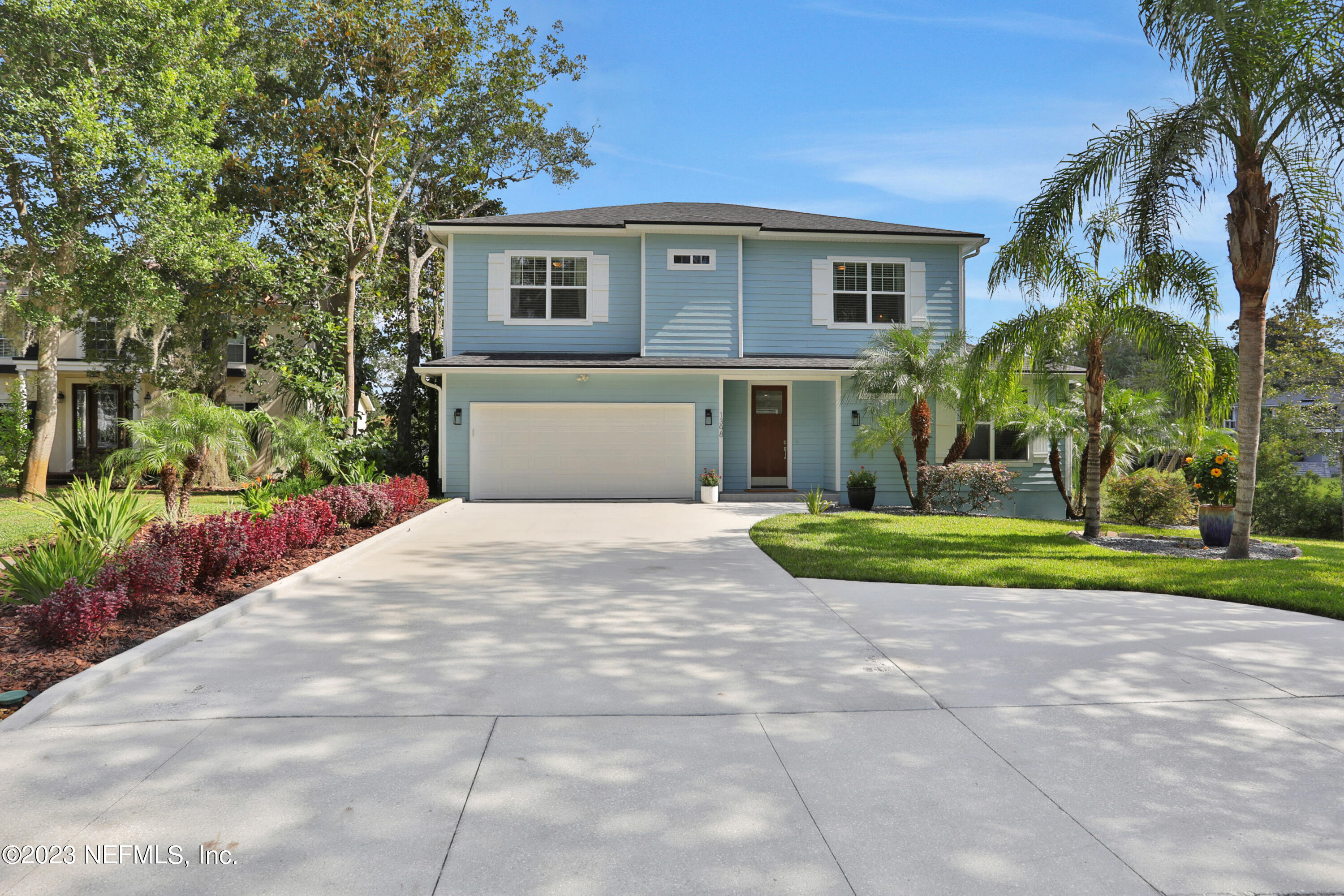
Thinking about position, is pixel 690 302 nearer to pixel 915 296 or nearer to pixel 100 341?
pixel 915 296

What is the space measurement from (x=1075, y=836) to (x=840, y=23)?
14.7m

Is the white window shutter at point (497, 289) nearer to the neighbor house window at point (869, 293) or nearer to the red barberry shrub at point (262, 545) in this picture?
the neighbor house window at point (869, 293)

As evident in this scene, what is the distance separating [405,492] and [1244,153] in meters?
12.0

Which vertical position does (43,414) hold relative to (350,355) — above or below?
below

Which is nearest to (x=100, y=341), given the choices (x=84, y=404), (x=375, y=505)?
(x=84, y=404)

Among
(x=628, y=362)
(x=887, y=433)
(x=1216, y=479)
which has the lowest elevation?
(x=1216, y=479)

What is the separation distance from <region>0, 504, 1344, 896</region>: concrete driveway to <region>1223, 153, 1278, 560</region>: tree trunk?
3554 mm

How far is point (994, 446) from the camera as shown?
16484mm

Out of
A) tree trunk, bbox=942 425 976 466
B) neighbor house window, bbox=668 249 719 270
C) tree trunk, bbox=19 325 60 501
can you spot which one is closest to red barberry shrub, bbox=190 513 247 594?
neighbor house window, bbox=668 249 719 270

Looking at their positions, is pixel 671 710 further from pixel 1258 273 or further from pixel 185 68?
pixel 185 68

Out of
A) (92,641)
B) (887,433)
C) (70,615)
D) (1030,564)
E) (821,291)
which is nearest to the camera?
(70,615)

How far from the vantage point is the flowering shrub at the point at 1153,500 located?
1429cm

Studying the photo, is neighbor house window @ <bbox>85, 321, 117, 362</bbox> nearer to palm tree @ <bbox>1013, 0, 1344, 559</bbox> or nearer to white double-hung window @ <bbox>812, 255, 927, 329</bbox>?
white double-hung window @ <bbox>812, 255, 927, 329</bbox>

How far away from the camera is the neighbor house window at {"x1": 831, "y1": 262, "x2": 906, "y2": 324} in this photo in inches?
647
